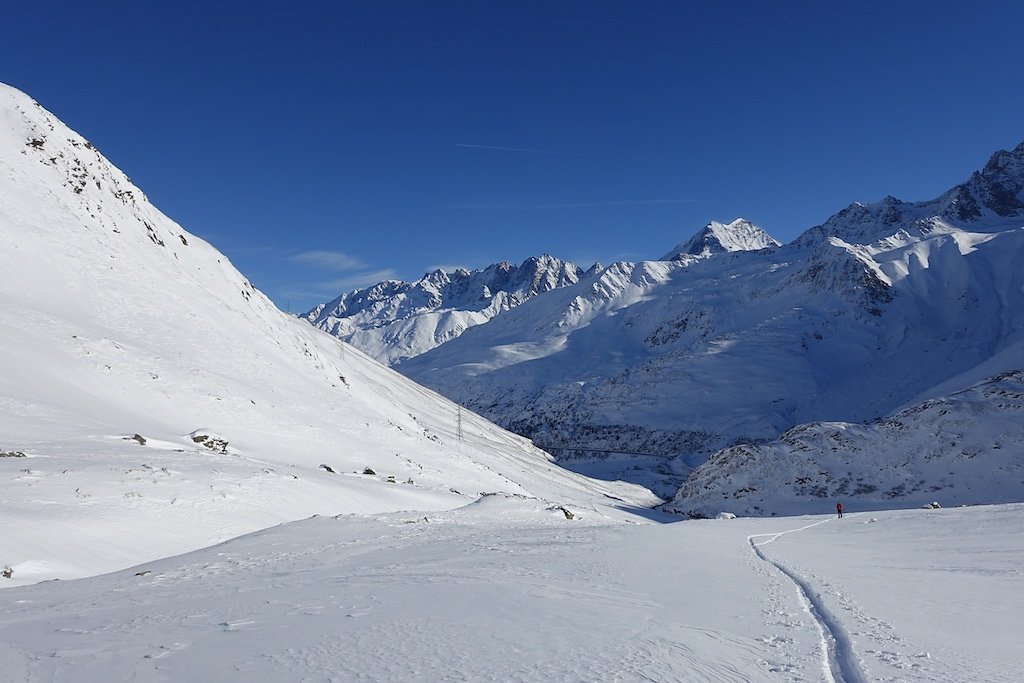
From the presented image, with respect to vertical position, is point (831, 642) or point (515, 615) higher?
point (515, 615)

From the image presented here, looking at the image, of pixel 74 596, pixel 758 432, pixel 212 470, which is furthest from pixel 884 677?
pixel 758 432

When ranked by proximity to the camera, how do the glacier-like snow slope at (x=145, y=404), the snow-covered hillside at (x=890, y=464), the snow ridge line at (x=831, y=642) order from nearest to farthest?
1. the snow ridge line at (x=831, y=642)
2. the glacier-like snow slope at (x=145, y=404)
3. the snow-covered hillside at (x=890, y=464)

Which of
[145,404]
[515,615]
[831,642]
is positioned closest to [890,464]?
[831,642]

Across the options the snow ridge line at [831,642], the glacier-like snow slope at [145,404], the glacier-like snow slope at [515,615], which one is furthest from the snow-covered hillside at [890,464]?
the snow ridge line at [831,642]

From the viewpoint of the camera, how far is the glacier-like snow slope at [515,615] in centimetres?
727

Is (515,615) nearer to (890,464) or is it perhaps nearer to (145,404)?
(145,404)

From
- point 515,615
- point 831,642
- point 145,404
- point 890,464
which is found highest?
point 145,404

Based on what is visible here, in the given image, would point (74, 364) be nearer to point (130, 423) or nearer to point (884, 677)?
point (130, 423)

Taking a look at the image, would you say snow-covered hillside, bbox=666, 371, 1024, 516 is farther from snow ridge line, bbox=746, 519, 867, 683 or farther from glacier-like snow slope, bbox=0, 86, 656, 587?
snow ridge line, bbox=746, 519, 867, 683

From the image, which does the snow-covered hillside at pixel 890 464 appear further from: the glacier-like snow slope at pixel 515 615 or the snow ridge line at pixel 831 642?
the snow ridge line at pixel 831 642

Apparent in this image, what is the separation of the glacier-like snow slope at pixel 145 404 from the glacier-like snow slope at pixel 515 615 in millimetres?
3245

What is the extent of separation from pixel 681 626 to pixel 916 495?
226 feet

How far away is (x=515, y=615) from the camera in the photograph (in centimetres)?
977

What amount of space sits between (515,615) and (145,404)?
33.6 meters
